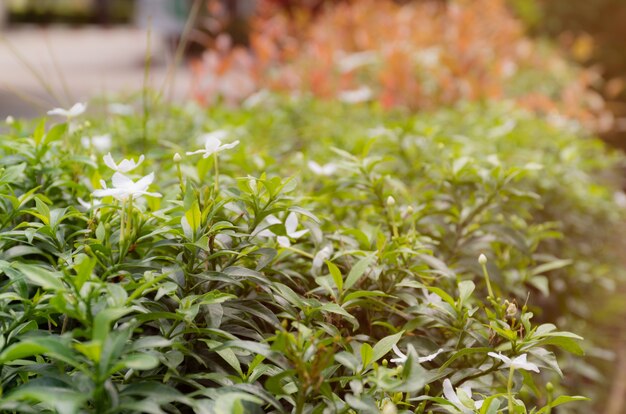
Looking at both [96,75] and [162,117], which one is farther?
[96,75]

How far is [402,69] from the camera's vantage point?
4078 millimetres

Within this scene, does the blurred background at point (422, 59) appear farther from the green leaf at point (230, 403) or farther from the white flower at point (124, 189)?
the green leaf at point (230, 403)

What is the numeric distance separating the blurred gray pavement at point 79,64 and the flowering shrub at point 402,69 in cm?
97

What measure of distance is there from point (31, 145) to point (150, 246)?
47 centimetres

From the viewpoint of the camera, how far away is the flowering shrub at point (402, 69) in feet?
13.3

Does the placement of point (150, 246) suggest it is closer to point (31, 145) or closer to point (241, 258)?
point (241, 258)

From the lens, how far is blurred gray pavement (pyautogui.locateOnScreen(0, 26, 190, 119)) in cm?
949

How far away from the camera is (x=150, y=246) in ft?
3.83

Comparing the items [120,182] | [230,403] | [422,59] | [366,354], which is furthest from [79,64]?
[230,403]

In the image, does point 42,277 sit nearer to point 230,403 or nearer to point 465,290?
point 230,403

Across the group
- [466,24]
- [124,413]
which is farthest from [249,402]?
Result: [466,24]

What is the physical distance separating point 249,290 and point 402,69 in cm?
305

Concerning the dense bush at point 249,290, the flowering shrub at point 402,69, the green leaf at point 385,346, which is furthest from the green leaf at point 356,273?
the flowering shrub at point 402,69

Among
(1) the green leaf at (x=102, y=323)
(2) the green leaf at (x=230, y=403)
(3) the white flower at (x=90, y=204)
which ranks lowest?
(2) the green leaf at (x=230, y=403)
